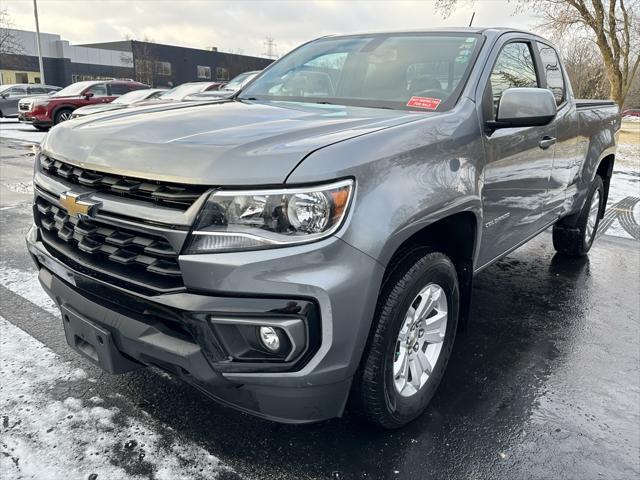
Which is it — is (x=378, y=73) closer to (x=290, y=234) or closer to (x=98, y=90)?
(x=290, y=234)

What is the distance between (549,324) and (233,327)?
272 cm

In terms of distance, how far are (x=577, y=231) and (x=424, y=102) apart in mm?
3010

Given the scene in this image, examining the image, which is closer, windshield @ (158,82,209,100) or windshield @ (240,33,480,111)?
windshield @ (240,33,480,111)

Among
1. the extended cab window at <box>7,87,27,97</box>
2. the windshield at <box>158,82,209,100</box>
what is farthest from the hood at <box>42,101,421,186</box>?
the extended cab window at <box>7,87,27,97</box>

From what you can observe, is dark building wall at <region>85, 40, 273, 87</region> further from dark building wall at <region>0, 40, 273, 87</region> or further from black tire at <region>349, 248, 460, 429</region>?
black tire at <region>349, 248, 460, 429</region>

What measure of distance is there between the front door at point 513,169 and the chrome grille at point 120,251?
5.47ft

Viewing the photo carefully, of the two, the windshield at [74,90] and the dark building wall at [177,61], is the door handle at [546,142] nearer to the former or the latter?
the windshield at [74,90]

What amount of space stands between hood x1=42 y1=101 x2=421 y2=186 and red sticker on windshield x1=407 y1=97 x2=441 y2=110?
0.52 ft

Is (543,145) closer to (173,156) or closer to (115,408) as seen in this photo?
(173,156)

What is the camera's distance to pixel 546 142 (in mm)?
3418

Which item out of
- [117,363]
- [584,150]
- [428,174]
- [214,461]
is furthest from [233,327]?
[584,150]

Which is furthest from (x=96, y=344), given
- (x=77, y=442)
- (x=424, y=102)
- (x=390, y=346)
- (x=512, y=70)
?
(x=512, y=70)

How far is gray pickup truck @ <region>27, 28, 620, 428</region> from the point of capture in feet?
5.83

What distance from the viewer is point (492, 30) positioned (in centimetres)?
318
